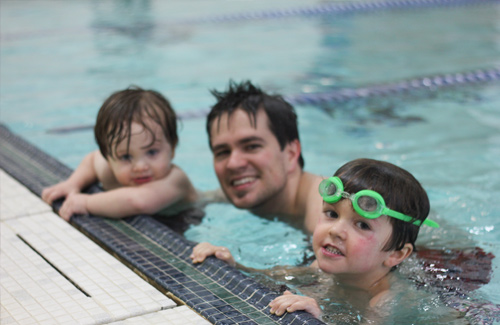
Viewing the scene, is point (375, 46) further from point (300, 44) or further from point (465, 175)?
point (465, 175)

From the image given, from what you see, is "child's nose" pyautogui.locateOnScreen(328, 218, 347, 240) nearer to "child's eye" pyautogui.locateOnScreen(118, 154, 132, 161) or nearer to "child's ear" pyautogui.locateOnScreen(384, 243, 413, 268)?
"child's ear" pyautogui.locateOnScreen(384, 243, 413, 268)

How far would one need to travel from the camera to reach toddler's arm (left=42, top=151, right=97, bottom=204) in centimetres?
389

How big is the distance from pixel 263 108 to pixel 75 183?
126 cm

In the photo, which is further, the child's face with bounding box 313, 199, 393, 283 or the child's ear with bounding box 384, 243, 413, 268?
the child's ear with bounding box 384, 243, 413, 268

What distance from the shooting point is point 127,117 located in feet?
12.4

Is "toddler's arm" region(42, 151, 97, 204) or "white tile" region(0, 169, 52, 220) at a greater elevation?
"toddler's arm" region(42, 151, 97, 204)

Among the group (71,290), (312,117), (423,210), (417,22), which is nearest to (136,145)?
(71,290)

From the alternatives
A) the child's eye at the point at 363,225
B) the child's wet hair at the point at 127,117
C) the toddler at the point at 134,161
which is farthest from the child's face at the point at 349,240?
the child's wet hair at the point at 127,117

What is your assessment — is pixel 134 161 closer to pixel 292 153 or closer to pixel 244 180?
pixel 244 180

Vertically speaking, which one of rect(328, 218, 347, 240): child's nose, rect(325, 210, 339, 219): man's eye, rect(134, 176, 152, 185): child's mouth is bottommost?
rect(134, 176, 152, 185): child's mouth

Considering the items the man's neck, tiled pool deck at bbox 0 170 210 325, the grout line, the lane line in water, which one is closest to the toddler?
tiled pool deck at bbox 0 170 210 325

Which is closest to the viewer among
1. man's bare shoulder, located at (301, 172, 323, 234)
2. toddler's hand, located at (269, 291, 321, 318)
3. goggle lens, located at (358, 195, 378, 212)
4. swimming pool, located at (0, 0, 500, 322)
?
toddler's hand, located at (269, 291, 321, 318)

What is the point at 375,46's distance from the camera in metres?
10.5

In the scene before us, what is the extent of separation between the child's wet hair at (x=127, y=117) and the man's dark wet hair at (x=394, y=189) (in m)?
1.38
